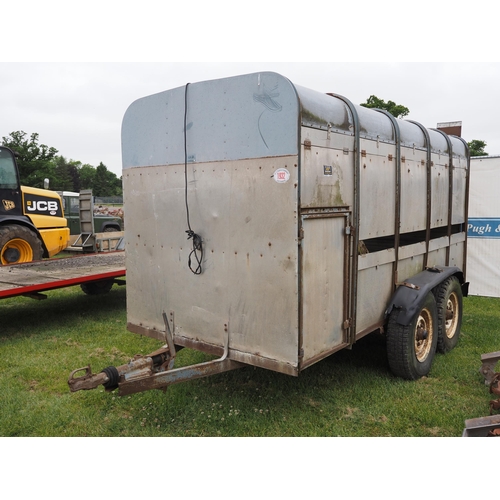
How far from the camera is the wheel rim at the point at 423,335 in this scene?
16.7ft

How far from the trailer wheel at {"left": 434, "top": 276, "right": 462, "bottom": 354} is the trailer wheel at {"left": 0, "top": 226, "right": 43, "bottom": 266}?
8.21 meters

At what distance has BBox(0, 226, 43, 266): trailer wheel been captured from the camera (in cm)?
995

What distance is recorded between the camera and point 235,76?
3670mm

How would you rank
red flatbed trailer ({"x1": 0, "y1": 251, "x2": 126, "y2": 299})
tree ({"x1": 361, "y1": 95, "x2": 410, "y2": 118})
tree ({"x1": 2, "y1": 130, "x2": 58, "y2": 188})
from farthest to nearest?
tree ({"x1": 2, "y1": 130, "x2": 58, "y2": 188}), tree ({"x1": 361, "y1": 95, "x2": 410, "y2": 118}), red flatbed trailer ({"x1": 0, "y1": 251, "x2": 126, "y2": 299})

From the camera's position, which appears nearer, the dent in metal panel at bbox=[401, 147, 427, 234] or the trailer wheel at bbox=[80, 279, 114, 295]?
the dent in metal panel at bbox=[401, 147, 427, 234]

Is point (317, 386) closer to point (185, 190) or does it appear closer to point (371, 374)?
point (371, 374)

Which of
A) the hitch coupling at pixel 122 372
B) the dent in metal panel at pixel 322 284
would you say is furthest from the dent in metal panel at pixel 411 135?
the hitch coupling at pixel 122 372

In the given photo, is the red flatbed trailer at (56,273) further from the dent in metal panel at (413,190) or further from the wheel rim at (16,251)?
the dent in metal panel at (413,190)

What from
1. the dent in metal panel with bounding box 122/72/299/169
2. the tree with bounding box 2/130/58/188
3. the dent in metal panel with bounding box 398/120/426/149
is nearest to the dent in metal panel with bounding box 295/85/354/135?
the dent in metal panel with bounding box 122/72/299/169

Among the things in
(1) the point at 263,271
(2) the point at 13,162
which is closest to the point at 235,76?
(1) the point at 263,271

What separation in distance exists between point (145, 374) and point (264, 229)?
4.64 feet

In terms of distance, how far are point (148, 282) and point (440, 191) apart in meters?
3.80

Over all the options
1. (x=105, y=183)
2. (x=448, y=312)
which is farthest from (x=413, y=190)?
(x=105, y=183)

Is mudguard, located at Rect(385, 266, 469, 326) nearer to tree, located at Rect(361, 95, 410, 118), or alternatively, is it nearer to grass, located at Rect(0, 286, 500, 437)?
grass, located at Rect(0, 286, 500, 437)
